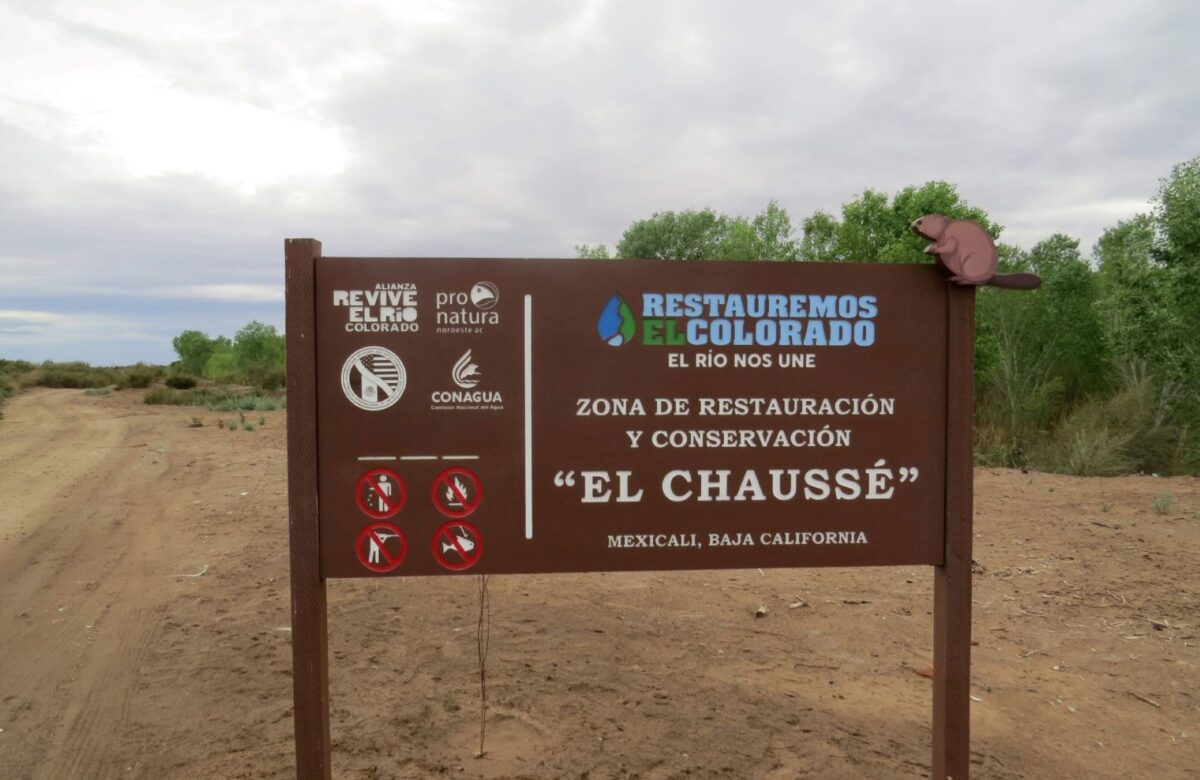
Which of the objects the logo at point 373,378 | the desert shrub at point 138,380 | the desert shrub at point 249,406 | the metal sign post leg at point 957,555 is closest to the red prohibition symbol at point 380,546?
the logo at point 373,378

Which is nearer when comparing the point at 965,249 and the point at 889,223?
the point at 965,249

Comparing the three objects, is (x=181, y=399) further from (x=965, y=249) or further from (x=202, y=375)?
(x=965, y=249)

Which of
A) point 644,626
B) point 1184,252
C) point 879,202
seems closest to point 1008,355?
point 879,202

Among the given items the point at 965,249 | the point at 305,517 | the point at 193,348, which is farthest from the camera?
the point at 193,348

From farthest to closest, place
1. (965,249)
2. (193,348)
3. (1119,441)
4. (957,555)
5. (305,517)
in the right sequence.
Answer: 1. (193,348)
2. (1119,441)
3. (957,555)
4. (965,249)
5. (305,517)

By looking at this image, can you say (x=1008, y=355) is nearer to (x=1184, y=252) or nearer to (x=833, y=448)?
(x=1184, y=252)

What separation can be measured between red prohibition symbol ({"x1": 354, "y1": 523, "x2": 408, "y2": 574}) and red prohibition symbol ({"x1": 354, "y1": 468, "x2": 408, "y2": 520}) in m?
0.06

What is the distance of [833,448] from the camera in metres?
3.29

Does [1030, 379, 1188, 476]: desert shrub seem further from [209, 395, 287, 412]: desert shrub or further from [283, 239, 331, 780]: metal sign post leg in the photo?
[209, 395, 287, 412]: desert shrub

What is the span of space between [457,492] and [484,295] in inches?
31.2

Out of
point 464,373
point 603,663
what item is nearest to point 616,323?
point 464,373

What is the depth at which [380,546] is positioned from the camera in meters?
3.13

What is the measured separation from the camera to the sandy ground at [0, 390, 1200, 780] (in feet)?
13.2

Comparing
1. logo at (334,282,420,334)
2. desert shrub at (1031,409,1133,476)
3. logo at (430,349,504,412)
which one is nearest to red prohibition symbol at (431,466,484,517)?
logo at (430,349,504,412)
